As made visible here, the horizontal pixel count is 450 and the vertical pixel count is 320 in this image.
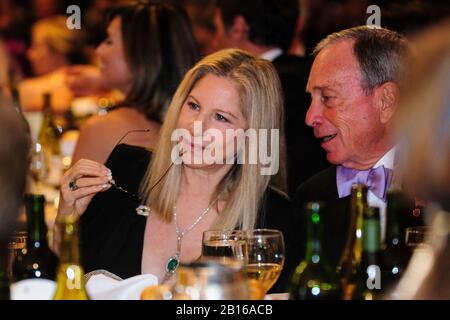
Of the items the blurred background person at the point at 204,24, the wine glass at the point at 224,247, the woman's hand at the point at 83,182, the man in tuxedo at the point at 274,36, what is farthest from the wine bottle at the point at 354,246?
the blurred background person at the point at 204,24

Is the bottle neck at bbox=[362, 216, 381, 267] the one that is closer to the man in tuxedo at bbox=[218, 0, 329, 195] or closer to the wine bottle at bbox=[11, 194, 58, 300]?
the wine bottle at bbox=[11, 194, 58, 300]

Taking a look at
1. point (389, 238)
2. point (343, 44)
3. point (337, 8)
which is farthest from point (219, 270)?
point (337, 8)

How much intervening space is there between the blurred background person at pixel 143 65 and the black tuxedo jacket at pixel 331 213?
1.10m

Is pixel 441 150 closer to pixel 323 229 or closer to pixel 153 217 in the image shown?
pixel 323 229

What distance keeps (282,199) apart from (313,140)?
1.09 m

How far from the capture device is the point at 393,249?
195 cm

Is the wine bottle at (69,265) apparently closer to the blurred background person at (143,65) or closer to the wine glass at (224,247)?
the wine glass at (224,247)

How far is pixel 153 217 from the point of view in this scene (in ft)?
8.67

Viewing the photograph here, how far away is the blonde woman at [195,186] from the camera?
2.57m

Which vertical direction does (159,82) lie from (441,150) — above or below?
above

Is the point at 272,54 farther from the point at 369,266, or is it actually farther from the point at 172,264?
the point at 369,266

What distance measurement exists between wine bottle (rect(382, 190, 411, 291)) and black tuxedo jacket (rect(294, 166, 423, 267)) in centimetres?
34

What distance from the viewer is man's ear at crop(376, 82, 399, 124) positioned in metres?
2.76
